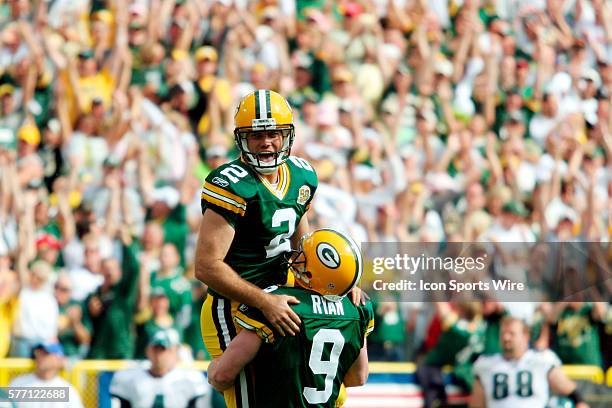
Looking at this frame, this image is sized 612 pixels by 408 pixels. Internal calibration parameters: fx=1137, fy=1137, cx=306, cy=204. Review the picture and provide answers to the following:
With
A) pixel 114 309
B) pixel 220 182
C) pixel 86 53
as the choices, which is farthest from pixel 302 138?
pixel 220 182

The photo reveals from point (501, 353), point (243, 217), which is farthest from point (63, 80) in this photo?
point (243, 217)

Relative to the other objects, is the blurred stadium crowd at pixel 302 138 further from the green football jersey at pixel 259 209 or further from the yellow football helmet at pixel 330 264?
the yellow football helmet at pixel 330 264

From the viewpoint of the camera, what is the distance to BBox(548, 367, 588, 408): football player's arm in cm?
820

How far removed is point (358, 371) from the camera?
184 inches

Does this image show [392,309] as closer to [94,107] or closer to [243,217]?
[94,107]

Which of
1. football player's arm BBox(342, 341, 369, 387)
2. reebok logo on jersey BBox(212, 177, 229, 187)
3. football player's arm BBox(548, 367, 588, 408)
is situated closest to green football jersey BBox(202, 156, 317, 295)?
reebok logo on jersey BBox(212, 177, 229, 187)

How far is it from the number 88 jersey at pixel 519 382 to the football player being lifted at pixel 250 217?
3.78 metres

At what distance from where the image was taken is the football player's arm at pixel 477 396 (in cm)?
827

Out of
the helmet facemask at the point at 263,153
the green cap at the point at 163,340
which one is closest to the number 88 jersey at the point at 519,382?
the green cap at the point at 163,340

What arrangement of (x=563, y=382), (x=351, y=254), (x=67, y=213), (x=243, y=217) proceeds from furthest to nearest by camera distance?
1. (x=67, y=213)
2. (x=563, y=382)
3. (x=243, y=217)
4. (x=351, y=254)

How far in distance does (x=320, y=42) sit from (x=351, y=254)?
21.6 ft

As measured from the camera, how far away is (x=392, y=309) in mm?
8539

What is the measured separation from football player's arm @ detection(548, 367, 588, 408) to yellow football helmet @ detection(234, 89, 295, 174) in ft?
13.9

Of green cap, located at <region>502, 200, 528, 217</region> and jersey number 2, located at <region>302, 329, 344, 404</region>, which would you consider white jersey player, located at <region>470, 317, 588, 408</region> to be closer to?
green cap, located at <region>502, 200, 528, 217</region>
